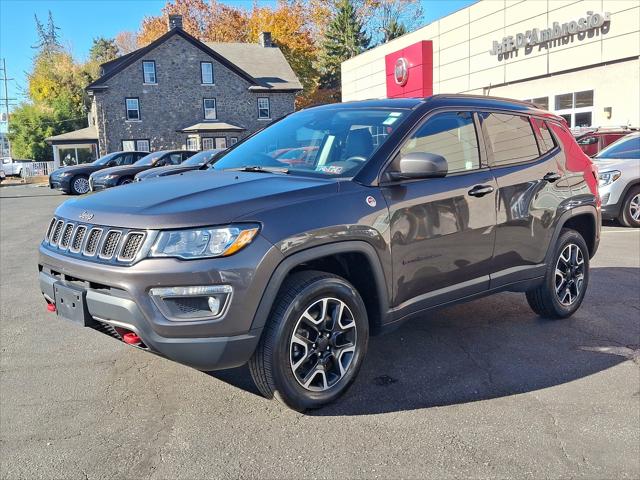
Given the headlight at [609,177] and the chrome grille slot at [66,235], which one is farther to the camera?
the headlight at [609,177]

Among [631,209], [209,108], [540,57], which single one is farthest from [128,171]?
[209,108]

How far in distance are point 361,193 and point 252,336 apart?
3.66 feet

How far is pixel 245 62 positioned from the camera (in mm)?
46094

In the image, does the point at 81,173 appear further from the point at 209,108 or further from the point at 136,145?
the point at 209,108

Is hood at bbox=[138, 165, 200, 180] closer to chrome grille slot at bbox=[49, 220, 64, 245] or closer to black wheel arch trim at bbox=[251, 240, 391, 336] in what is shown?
chrome grille slot at bbox=[49, 220, 64, 245]

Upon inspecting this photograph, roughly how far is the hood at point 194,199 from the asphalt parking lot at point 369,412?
1.16 m

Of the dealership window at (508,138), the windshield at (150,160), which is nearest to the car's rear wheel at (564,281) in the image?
the dealership window at (508,138)

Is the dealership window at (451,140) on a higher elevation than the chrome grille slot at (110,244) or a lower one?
higher

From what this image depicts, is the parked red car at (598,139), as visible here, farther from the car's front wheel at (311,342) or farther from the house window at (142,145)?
the house window at (142,145)

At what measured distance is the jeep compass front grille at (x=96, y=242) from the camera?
10.4 ft

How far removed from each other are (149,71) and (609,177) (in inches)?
1399

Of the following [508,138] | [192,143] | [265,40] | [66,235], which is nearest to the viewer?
[66,235]

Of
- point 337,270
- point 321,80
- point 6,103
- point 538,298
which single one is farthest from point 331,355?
point 6,103

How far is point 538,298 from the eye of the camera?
5188 mm
